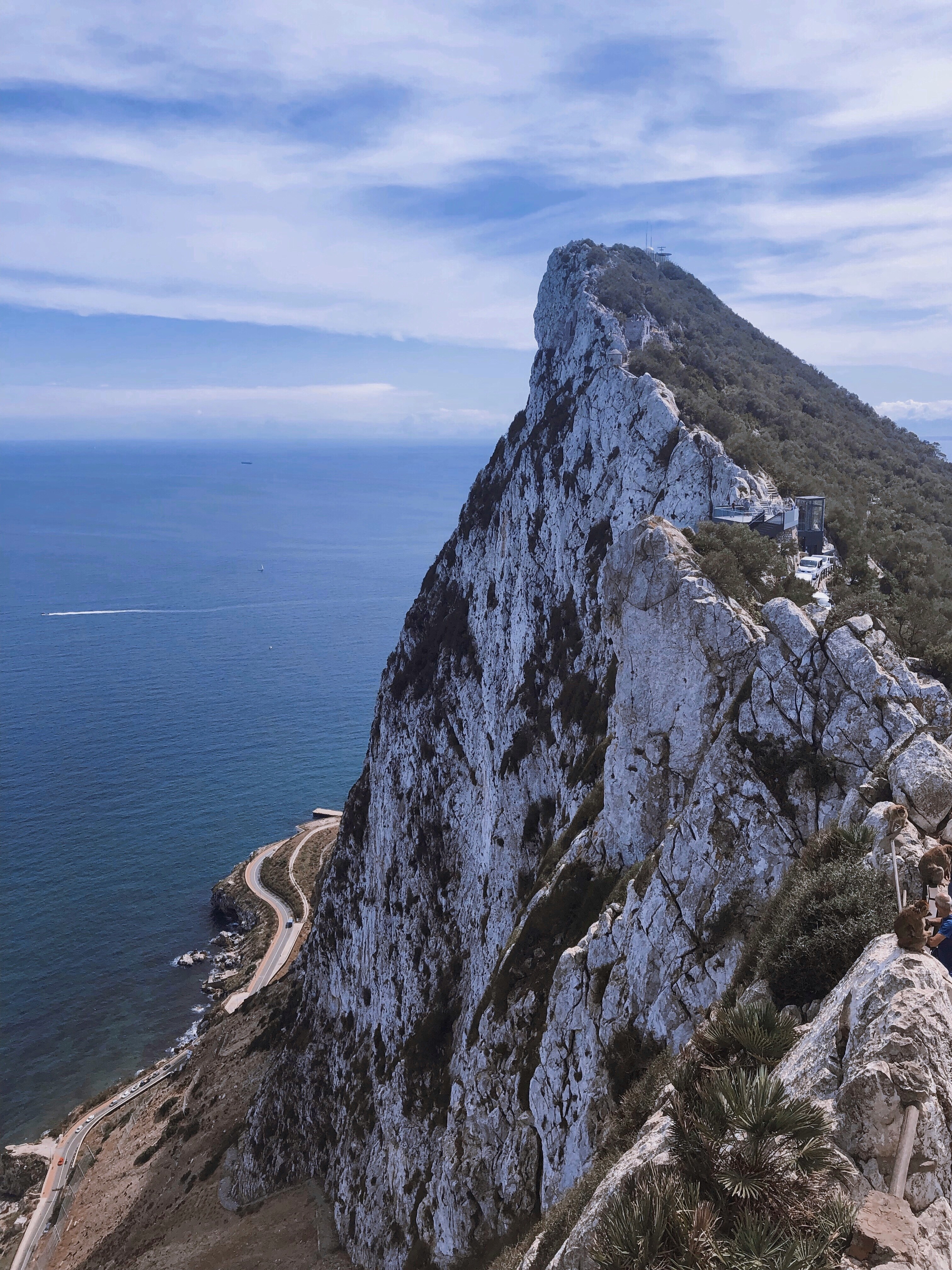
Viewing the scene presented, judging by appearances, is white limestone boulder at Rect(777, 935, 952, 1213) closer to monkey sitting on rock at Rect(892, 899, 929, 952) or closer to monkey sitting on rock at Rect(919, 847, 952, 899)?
monkey sitting on rock at Rect(892, 899, 929, 952)

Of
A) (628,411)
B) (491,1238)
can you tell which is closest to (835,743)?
(491,1238)

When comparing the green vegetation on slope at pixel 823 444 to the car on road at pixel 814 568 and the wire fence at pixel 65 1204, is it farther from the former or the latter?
the wire fence at pixel 65 1204

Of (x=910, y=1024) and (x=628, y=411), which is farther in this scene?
(x=628, y=411)

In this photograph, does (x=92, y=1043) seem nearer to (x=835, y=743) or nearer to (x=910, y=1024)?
(x=835, y=743)

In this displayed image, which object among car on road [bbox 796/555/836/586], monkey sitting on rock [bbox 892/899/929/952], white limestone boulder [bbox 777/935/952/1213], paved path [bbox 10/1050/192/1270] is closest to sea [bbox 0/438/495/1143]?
paved path [bbox 10/1050/192/1270]

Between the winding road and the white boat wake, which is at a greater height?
the white boat wake

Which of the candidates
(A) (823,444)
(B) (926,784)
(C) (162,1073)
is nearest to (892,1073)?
(B) (926,784)
